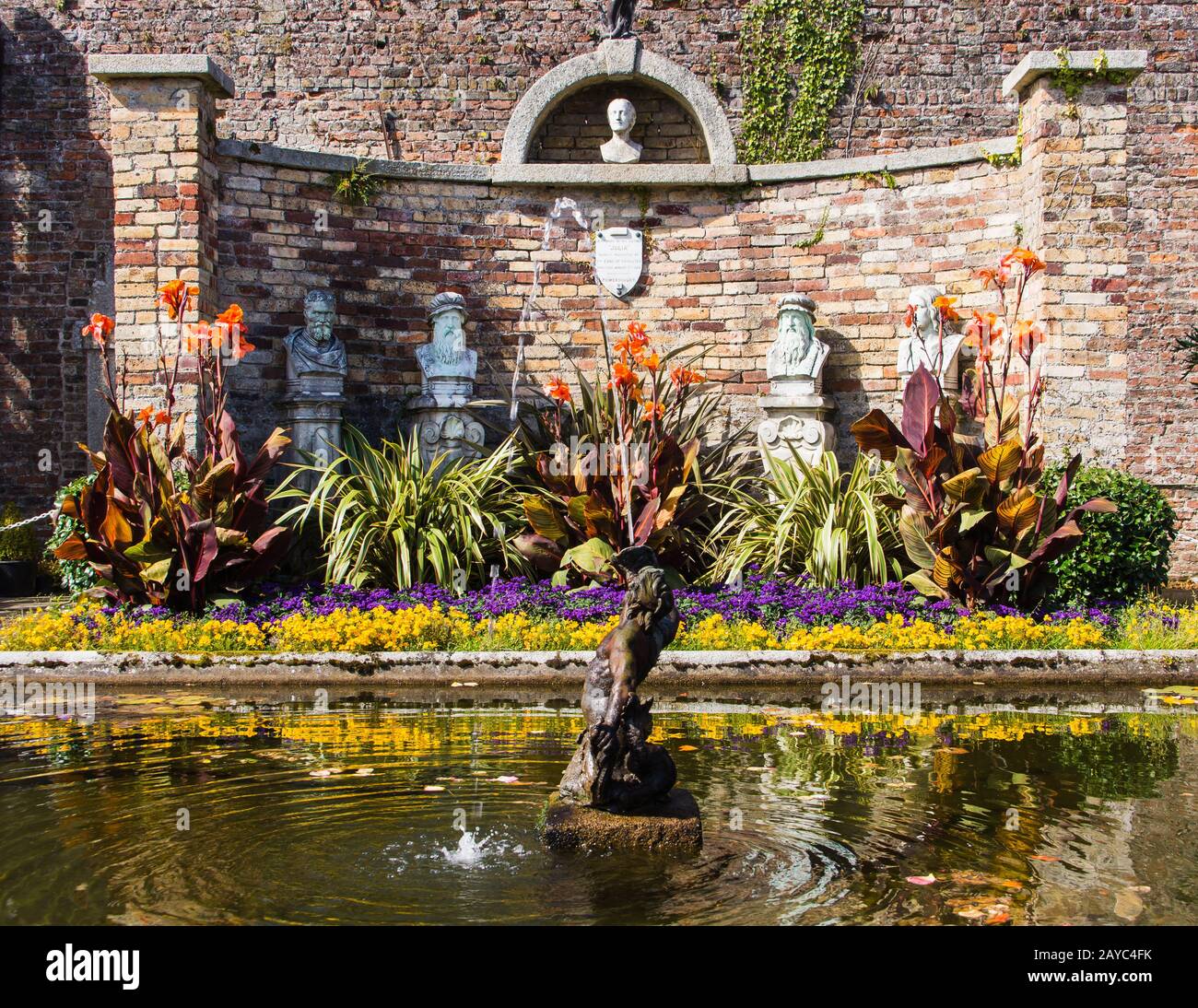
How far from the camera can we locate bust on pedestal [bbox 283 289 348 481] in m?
10.1

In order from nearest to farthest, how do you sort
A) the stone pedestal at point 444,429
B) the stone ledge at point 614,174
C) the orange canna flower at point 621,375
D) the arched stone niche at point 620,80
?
the orange canna flower at point 621,375
the stone pedestal at point 444,429
the stone ledge at point 614,174
the arched stone niche at point 620,80

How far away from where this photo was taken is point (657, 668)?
678cm

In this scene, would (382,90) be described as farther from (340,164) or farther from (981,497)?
(981,497)

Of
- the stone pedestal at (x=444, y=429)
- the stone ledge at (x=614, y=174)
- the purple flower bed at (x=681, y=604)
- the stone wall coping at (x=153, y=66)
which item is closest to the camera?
the purple flower bed at (x=681, y=604)

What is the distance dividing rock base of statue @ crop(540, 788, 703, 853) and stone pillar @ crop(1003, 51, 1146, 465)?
6.35 metres

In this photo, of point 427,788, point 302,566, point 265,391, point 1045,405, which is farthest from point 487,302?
point 427,788

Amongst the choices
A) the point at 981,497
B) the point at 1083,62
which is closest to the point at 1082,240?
the point at 1083,62

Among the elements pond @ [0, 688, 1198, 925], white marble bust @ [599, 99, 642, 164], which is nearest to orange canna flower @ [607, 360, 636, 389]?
pond @ [0, 688, 1198, 925]

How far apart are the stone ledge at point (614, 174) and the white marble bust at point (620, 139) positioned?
726 millimetres

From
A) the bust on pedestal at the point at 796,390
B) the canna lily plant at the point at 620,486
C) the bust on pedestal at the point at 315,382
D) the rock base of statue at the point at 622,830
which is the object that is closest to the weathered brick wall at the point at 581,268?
the bust on pedestal at the point at 315,382

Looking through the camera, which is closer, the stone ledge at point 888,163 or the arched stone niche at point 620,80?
the stone ledge at point 888,163

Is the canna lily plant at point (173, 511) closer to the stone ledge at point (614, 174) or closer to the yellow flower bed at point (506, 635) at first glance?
the yellow flower bed at point (506, 635)

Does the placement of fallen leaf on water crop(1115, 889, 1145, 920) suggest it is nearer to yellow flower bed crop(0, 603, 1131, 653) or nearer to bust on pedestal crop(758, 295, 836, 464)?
yellow flower bed crop(0, 603, 1131, 653)

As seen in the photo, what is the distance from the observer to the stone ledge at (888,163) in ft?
33.6
